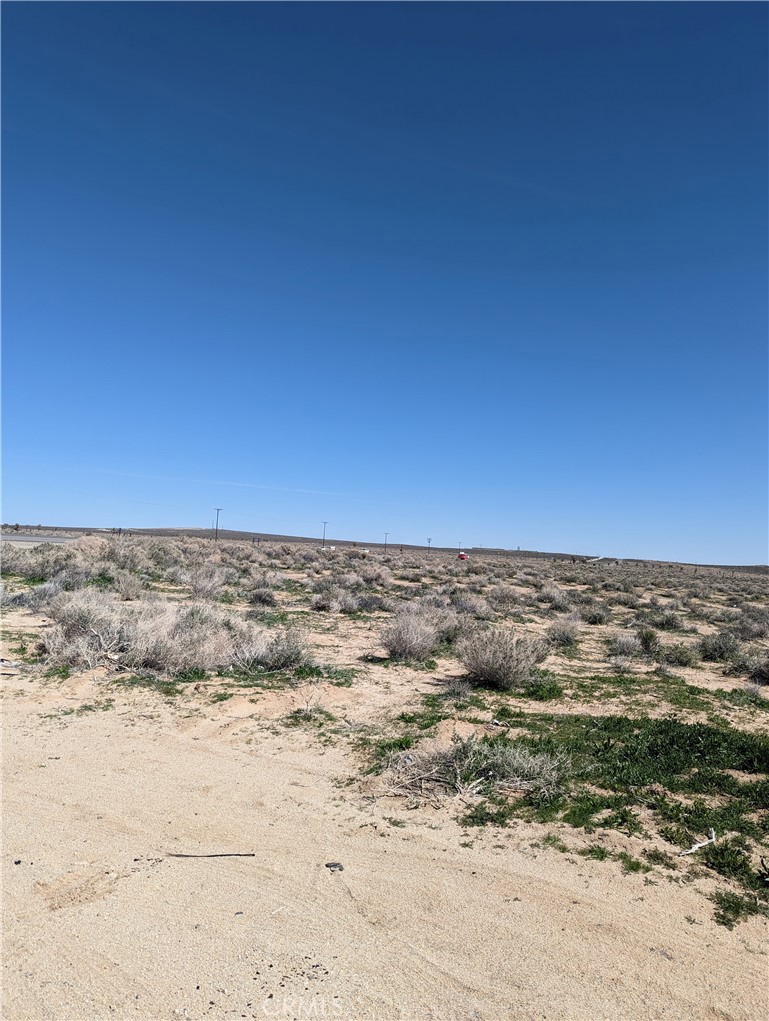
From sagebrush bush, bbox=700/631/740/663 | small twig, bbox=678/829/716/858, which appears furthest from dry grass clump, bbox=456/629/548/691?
sagebrush bush, bbox=700/631/740/663

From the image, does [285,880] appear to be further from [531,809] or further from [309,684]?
[309,684]

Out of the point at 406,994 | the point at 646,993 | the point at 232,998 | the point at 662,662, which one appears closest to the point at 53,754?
the point at 232,998

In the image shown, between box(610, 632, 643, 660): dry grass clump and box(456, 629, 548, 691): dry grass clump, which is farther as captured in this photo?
box(610, 632, 643, 660): dry grass clump

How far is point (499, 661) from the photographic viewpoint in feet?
34.4

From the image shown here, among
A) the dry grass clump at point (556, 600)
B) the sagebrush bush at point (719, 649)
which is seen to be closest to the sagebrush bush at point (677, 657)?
the sagebrush bush at point (719, 649)

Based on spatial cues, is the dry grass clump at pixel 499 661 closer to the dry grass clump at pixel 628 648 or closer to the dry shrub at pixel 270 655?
the dry shrub at pixel 270 655

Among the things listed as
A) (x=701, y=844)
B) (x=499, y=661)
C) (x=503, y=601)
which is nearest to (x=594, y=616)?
(x=503, y=601)

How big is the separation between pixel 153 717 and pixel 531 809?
17.3ft

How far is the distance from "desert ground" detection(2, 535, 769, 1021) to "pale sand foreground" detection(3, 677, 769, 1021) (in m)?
0.02

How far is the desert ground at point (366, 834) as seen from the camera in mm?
3492

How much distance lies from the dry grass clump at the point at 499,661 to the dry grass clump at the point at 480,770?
11.7ft

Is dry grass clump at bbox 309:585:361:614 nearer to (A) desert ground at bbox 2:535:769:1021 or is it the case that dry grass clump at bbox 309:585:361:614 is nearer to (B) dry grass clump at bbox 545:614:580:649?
(B) dry grass clump at bbox 545:614:580:649

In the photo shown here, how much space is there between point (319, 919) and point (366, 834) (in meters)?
1.24

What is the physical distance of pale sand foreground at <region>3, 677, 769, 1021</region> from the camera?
11.1 ft
